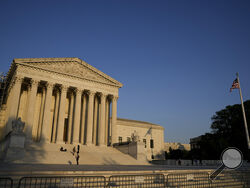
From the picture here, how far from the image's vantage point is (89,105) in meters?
38.7

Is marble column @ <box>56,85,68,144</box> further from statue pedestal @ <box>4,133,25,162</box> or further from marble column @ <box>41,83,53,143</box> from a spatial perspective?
statue pedestal @ <box>4,133,25,162</box>

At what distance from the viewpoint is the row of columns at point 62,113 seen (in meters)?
32.3

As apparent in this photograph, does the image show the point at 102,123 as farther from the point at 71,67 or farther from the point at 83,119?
the point at 71,67

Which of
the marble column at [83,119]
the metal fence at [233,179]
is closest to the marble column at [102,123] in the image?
the marble column at [83,119]

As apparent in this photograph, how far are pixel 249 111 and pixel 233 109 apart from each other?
5.58 m

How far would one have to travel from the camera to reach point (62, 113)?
35.4m

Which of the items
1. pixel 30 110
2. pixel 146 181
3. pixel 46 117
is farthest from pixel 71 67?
pixel 146 181

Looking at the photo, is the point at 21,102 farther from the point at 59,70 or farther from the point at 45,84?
the point at 59,70

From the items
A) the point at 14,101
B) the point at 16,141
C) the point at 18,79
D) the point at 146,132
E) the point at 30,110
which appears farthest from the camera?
the point at 146,132

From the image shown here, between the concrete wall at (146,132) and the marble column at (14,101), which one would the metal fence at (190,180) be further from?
the concrete wall at (146,132)

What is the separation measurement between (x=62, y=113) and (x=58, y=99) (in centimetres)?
358

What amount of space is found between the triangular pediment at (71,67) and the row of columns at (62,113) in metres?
2.46

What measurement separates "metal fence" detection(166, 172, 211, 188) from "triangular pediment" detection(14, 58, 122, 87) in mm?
30184

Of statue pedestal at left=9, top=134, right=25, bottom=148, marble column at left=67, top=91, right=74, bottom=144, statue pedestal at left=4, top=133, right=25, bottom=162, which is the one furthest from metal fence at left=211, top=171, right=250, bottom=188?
marble column at left=67, top=91, right=74, bottom=144
